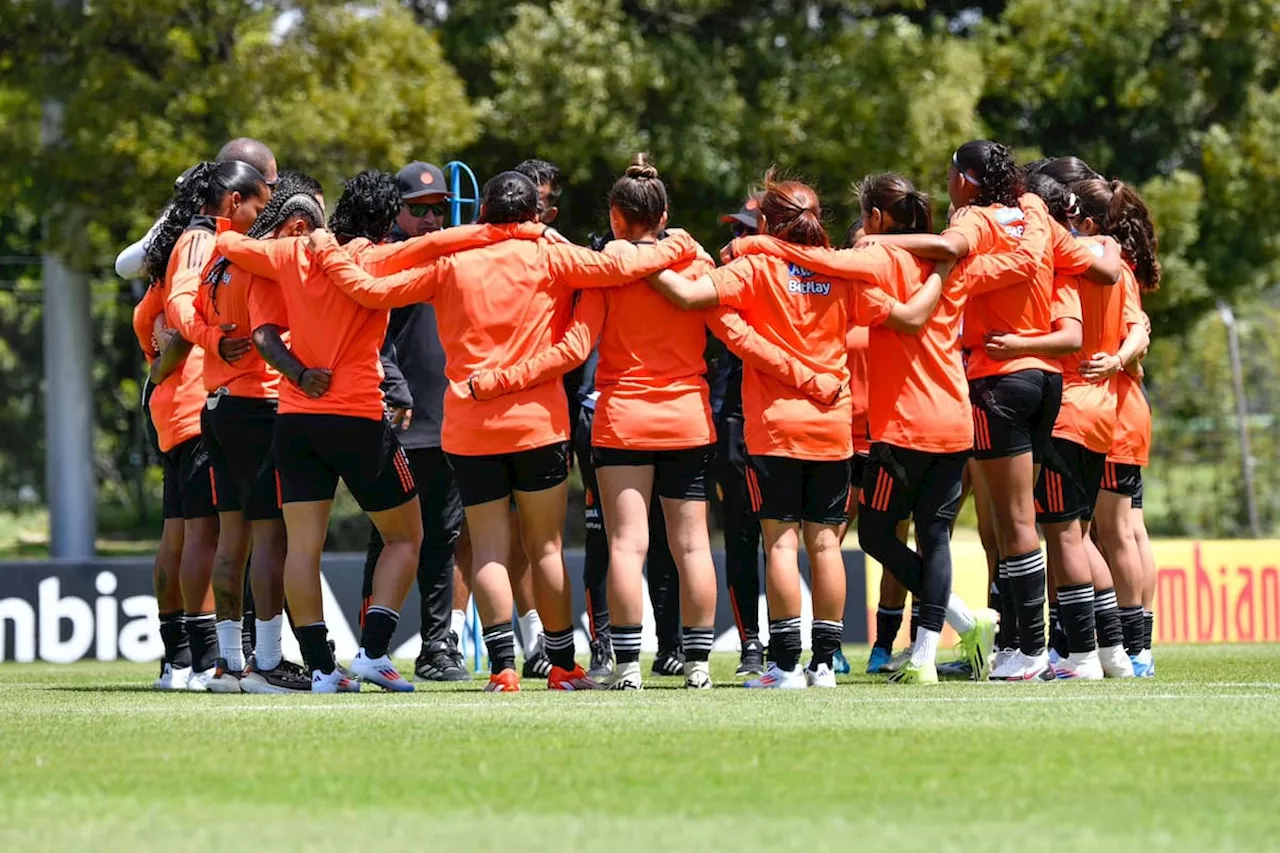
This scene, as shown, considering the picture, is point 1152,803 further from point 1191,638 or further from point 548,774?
point 1191,638

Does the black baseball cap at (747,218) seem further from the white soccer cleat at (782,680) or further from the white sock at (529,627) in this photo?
the white sock at (529,627)

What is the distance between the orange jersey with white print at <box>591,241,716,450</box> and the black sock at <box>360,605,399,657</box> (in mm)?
1218

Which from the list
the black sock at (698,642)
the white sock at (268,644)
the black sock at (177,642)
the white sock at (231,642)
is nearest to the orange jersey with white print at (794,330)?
the black sock at (698,642)

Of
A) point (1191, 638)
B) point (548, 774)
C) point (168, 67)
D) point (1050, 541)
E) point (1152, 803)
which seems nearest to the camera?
point (1152, 803)

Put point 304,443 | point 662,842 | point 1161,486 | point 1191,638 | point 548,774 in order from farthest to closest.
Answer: point 1161,486
point 1191,638
point 304,443
point 548,774
point 662,842

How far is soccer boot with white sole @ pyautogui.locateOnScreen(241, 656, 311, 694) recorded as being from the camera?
8.34 meters

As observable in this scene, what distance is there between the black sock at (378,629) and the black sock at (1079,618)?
288 cm

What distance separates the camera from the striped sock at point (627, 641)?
8.14 m

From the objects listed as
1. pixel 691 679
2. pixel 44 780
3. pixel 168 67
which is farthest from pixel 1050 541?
pixel 168 67

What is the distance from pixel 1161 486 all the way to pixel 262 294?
750 inches

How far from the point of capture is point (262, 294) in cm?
829

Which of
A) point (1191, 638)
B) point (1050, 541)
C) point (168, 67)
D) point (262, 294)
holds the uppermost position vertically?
point (168, 67)

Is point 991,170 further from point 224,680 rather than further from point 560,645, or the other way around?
point 224,680

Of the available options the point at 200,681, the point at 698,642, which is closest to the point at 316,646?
the point at 200,681
